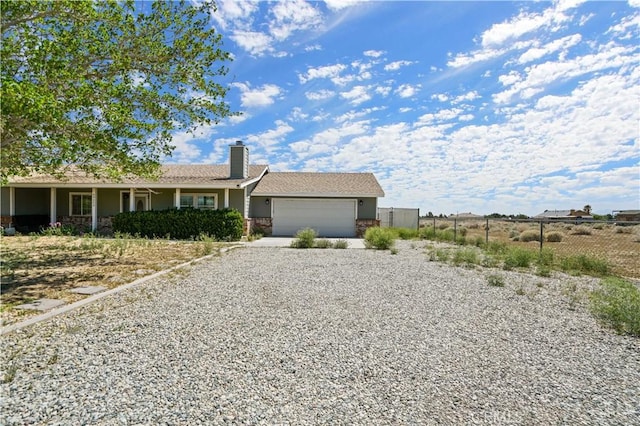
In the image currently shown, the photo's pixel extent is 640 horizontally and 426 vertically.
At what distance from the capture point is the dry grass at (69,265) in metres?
6.13

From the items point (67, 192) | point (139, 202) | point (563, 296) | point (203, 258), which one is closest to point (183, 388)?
point (563, 296)

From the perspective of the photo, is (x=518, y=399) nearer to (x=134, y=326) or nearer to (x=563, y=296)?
(x=134, y=326)

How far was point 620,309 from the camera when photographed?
506 cm

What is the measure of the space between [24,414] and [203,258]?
8.23 m

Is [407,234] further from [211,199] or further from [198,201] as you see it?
[198,201]

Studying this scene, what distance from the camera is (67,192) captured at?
19875mm

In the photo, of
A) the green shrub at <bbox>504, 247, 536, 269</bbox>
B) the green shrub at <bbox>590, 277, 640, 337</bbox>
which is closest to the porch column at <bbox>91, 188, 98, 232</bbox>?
the green shrub at <bbox>504, 247, 536, 269</bbox>

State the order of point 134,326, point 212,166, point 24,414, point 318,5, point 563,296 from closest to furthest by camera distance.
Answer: point 24,414 → point 134,326 → point 563,296 → point 318,5 → point 212,166

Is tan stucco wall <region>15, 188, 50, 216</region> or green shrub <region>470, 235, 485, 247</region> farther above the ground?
tan stucco wall <region>15, 188, 50, 216</region>

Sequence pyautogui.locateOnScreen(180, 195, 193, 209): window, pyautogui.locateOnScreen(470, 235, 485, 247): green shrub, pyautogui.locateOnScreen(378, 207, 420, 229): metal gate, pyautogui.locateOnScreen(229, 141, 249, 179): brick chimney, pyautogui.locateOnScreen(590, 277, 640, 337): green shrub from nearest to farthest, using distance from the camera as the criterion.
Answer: pyautogui.locateOnScreen(590, 277, 640, 337): green shrub
pyautogui.locateOnScreen(470, 235, 485, 247): green shrub
pyautogui.locateOnScreen(180, 195, 193, 209): window
pyautogui.locateOnScreen(229, 141, 249, 179): brick chimney
pyautogui.locateOnScreen(378, 207, 420, 229): metal gate

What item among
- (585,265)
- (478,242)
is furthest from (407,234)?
(585,265)

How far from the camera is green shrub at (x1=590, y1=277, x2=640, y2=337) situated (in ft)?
15.9

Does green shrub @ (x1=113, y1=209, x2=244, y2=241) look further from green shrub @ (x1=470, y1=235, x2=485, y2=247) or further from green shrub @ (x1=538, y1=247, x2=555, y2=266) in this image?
green shrub @ (x1=538, y1=247, x2=555, y2=266)

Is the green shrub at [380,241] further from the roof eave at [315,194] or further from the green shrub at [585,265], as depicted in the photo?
the green shrub at [585,265]
